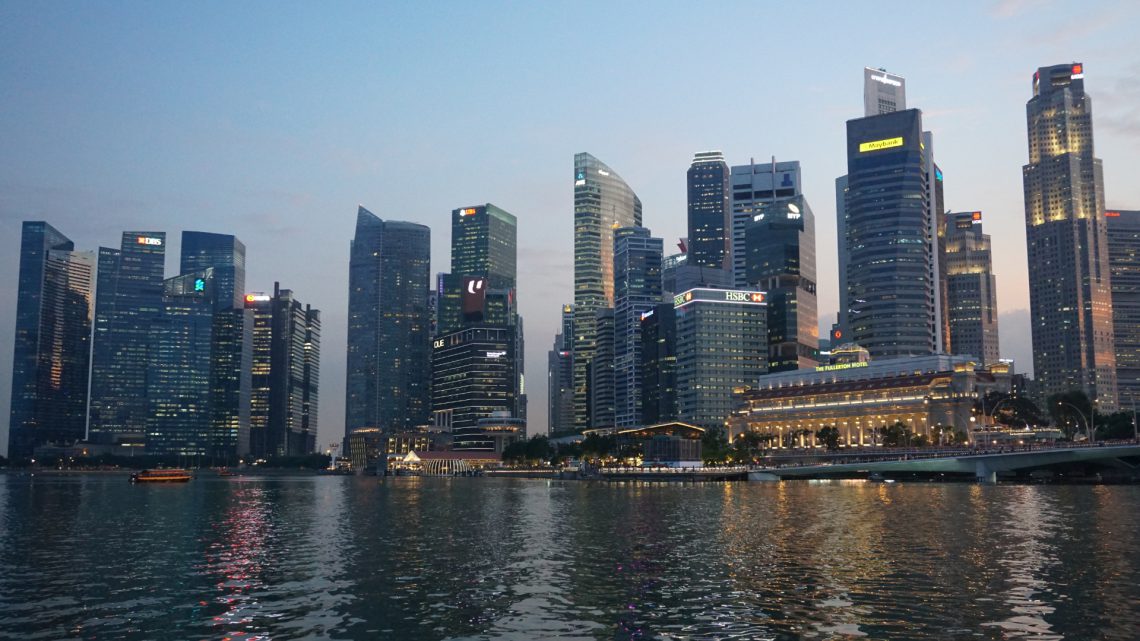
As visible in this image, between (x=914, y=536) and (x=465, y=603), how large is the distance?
45.4 meters

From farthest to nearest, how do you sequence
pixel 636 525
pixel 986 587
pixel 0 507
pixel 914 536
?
pixel 0 507 < pixel 636 525 < pixel 914 536 < pixel 986 587

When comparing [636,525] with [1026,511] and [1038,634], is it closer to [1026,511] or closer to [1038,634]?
[1026,511]

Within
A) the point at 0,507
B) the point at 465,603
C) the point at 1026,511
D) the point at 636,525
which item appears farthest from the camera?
the point at 0,507

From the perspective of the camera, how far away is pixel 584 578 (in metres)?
56.9

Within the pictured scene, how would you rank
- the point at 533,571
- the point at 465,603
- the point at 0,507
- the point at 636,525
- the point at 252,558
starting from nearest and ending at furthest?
the point at 465,603
the point at 533,571
the point at 252,558
the point at 636,525
the point at 0,507

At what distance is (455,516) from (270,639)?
76.0 metres

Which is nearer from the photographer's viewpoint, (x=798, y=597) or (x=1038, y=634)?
(x=1038, y=634)

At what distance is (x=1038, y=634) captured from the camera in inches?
1533

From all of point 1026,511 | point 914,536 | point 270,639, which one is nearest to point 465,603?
point 270,639

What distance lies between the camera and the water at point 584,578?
41.6 m

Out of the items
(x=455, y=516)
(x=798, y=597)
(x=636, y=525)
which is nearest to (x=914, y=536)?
(x=636, y=525)

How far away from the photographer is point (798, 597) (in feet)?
158

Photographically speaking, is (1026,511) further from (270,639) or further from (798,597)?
(270,639)

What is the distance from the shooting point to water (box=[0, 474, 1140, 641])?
41.6 metres
